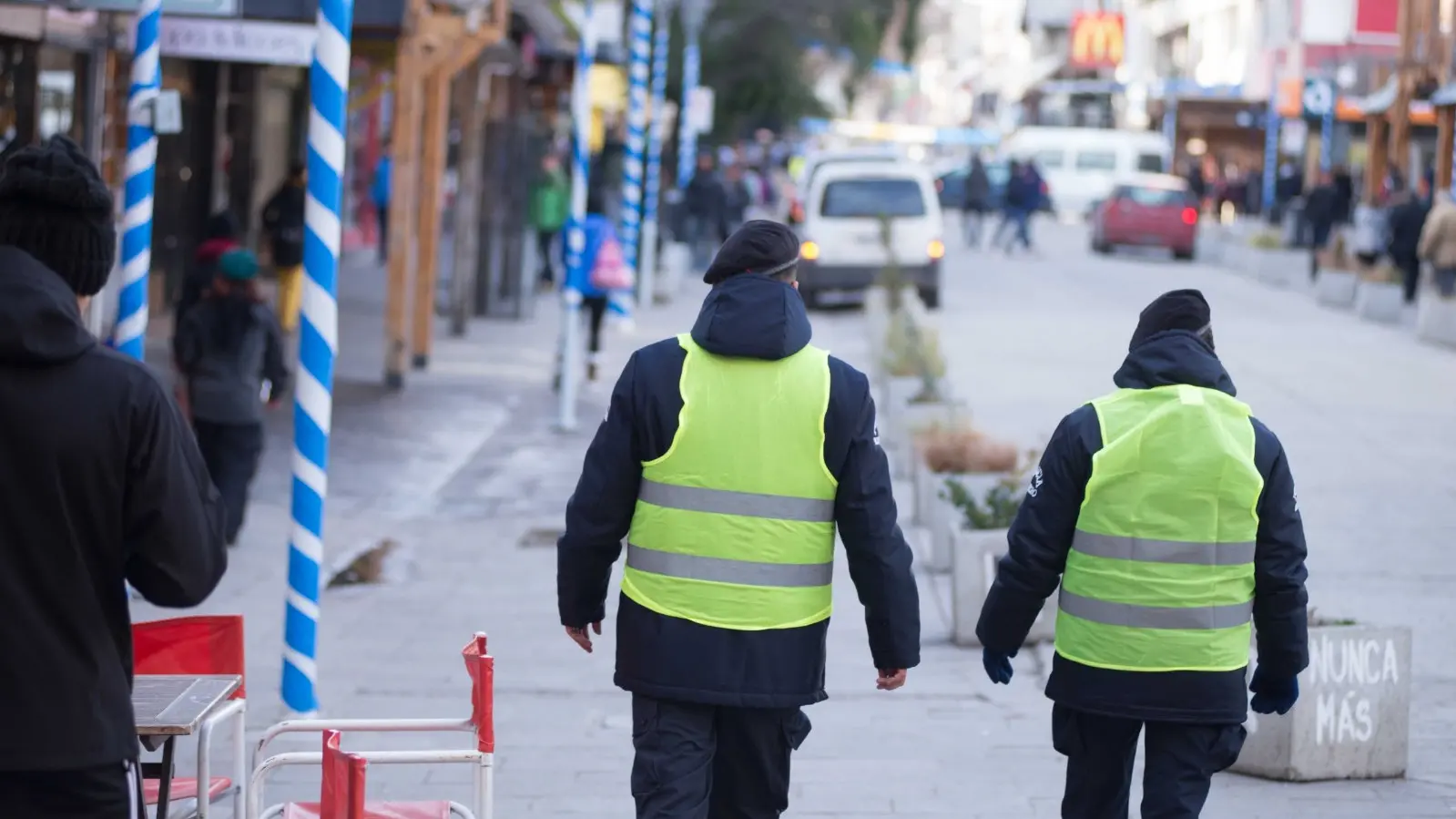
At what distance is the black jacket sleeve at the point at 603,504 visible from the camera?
4758mm

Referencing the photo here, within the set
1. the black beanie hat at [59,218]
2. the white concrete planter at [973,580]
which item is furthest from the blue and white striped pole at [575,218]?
the black beanie hat at [59,218]

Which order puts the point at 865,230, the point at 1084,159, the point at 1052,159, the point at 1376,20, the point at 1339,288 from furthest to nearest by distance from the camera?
the point at 1052,159, the point at 1084,159, the point at 1376,20, the point at 1339,288, the point at 865,230

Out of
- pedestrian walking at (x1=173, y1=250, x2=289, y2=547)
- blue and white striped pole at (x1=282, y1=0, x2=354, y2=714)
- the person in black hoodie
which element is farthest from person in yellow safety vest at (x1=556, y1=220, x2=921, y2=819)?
pedestrian walking at (x1=173, y1=250, x2=289, y2=547)

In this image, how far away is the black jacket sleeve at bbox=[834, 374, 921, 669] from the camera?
4746mm

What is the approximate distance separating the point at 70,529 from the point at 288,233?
18443 millimetres

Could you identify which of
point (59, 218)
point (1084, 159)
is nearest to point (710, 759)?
point (59, 218)

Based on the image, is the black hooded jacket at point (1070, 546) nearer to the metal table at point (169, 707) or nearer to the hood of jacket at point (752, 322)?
the hood of jacket at point (752, 322)

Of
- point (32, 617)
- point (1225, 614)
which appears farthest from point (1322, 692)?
point (32, 617)

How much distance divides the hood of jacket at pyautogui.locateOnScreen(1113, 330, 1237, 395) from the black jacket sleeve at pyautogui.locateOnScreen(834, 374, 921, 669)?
2.07ft

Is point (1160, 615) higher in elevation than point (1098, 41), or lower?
lower

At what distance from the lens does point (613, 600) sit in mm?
10484

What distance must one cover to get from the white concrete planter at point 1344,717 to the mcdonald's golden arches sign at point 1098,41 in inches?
3145

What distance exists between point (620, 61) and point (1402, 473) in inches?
818

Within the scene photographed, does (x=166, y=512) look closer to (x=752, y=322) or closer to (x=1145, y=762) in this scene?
(x=752, y=322)
